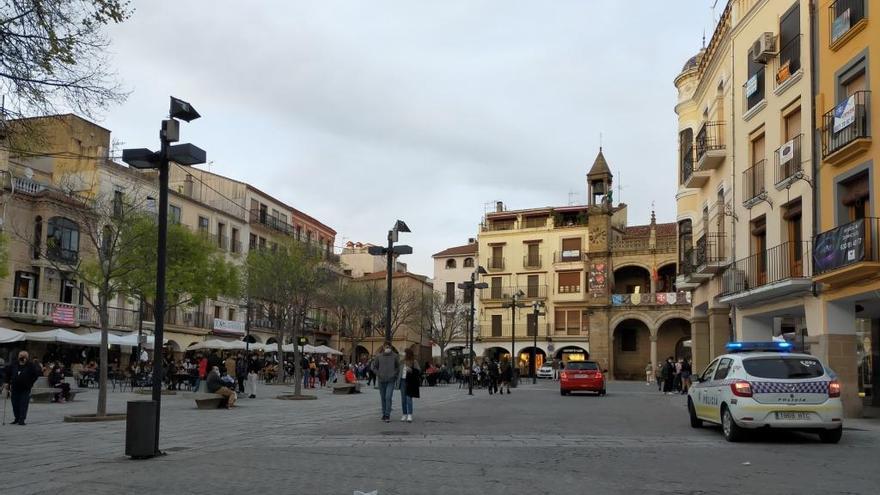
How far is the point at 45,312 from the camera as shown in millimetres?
43188

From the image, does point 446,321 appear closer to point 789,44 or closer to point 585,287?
point 585,287

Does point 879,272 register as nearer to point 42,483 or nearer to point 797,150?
point 797,150

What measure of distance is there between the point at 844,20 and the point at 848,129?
2831mm

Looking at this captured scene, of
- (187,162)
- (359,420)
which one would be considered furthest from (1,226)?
(187,162)

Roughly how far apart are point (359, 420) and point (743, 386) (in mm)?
8263

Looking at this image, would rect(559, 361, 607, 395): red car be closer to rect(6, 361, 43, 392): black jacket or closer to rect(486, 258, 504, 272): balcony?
rect(6, 361, 43, 392): black jacket

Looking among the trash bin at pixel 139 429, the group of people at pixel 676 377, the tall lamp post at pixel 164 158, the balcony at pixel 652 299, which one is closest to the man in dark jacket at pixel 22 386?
the tall lamp post at pixel 164 158

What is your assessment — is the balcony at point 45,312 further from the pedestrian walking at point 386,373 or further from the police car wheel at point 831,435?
the police car wheel at point 831,435

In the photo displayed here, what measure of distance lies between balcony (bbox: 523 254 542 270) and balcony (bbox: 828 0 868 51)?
181 feet

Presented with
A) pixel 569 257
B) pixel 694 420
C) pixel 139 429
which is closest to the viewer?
pixel 139 429

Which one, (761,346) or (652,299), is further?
(652,299)

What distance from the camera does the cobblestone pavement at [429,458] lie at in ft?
29.7

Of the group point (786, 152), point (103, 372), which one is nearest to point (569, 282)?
point (786, 152)

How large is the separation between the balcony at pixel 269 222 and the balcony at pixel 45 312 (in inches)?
801
